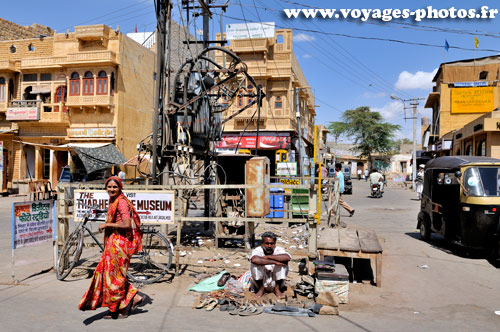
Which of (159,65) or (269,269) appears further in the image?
(159,65)

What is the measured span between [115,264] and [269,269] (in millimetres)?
2169

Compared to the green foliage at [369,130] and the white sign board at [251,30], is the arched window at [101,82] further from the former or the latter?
the green foliage at [369,130]

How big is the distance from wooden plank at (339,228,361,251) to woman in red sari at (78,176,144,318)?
138 inches

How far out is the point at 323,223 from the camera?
13.4 m

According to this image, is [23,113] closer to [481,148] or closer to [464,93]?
[481,148]

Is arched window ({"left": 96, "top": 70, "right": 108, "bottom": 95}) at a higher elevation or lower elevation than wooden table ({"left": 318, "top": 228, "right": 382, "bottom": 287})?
higher

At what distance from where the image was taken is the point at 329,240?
7262mm

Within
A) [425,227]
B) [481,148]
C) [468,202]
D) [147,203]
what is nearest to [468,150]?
[481,148]

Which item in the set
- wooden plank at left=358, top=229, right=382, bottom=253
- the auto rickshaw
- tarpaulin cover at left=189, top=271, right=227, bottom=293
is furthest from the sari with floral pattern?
the auto rickshaw

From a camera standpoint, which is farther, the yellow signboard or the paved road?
the yellow signboard

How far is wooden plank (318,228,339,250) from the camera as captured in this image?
22.4 feet

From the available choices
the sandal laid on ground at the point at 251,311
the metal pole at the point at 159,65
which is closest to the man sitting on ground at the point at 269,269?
the sandal laid on ground at the point at 251,311

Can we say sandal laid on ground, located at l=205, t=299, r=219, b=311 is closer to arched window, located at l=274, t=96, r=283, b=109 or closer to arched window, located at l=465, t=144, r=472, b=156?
arched window, located at l=274, t=96, r=283, b=109

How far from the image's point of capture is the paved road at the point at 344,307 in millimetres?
4910
